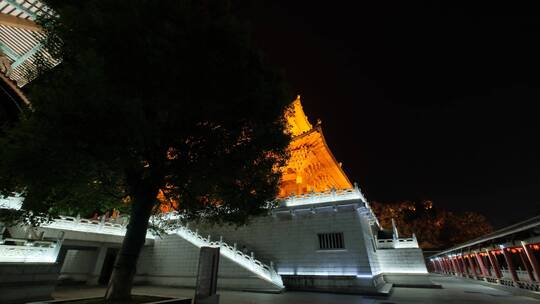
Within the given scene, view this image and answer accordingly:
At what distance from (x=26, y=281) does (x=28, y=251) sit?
111cm

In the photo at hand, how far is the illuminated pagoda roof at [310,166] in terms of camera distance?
74.1 feet

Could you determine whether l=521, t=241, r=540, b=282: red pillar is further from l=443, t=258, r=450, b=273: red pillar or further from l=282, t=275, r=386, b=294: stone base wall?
l=443, t=258, r=450, b=273: red pillar

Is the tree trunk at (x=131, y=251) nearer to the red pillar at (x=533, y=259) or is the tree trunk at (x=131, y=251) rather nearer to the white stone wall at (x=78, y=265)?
the white stone wall at (x=78, y=265)

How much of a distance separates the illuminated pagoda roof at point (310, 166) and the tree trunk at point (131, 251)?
15215 millimetres

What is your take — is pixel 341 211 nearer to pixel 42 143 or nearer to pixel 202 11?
pixel 202 11

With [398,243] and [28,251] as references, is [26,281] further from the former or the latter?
[398,243]

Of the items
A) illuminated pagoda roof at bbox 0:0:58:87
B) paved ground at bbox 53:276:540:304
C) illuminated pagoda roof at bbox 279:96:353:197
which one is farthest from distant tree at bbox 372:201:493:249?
illuminated pagoda roof at bbox 0:0:58:87

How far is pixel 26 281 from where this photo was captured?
31.2 ft

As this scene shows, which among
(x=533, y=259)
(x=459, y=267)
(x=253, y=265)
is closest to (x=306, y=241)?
(x=253, y=265)

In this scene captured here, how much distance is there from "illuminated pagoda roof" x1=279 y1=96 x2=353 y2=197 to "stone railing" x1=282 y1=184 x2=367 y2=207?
13.2ft

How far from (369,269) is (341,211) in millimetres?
3724

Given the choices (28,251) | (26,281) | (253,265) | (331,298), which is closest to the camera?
(26,281)

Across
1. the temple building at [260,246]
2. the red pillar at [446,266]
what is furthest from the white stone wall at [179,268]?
the red pillar at [446,266]

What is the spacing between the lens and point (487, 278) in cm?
1980
